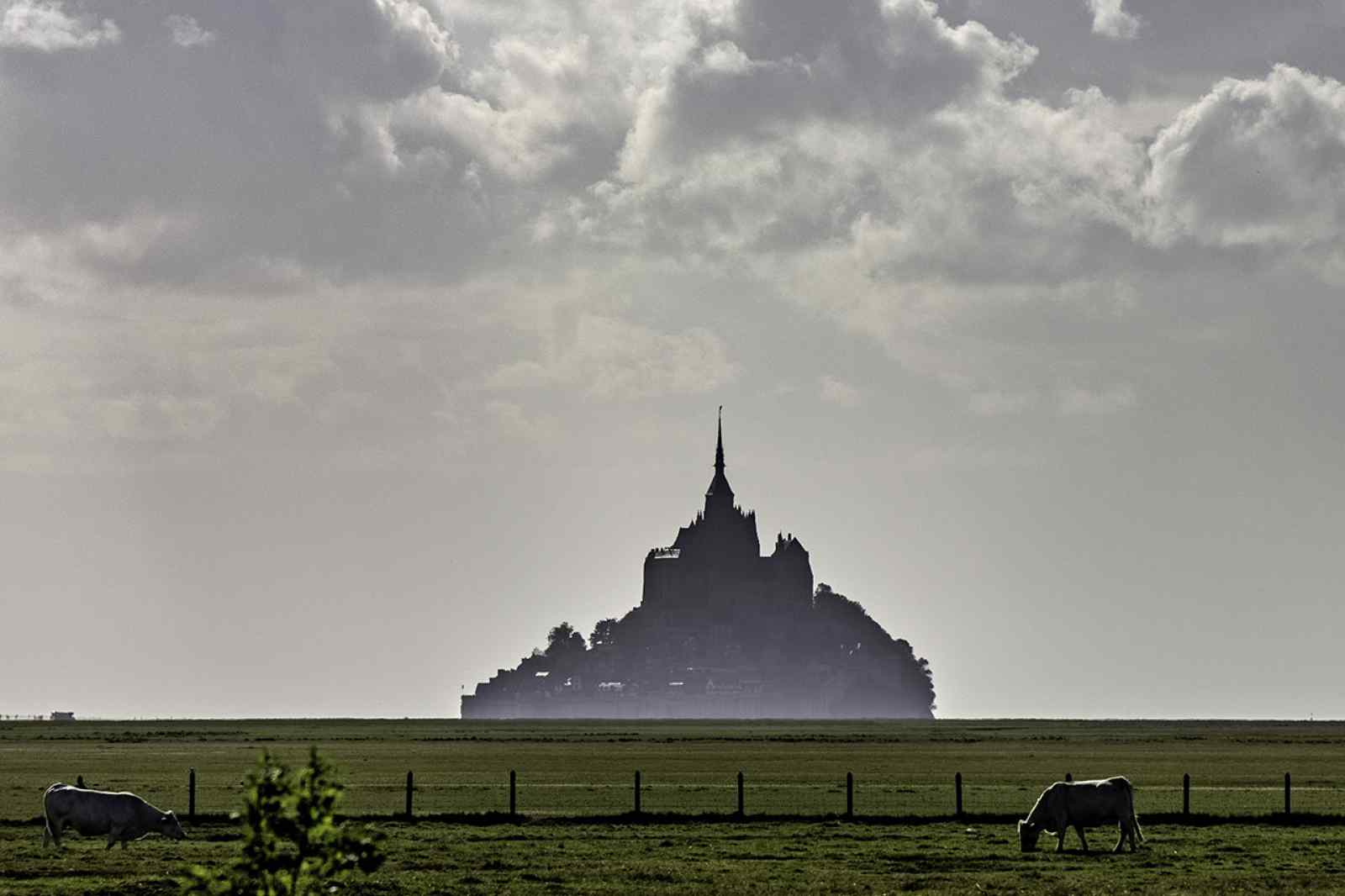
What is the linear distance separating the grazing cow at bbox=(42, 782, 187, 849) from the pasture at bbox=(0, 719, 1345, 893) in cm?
51

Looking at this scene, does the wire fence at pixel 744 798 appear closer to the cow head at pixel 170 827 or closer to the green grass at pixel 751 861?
the green grass at pixel 751 861

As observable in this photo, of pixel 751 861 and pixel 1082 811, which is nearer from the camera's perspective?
pixel 751 861

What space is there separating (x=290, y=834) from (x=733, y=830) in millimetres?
30949

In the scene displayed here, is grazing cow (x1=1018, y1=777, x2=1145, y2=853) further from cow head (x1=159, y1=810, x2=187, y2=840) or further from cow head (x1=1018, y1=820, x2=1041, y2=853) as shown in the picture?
cow head (x1=159, y1=810, x2=187, y2=840)

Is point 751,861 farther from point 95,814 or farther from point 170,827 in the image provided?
point 95,814

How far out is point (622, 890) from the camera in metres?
33.8

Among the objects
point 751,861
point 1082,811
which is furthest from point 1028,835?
point 751,861

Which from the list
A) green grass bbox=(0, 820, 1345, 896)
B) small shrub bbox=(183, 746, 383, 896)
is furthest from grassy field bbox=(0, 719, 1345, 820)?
small shrub bbox=(183, 746, 383, 896)

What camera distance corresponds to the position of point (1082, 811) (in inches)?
1635

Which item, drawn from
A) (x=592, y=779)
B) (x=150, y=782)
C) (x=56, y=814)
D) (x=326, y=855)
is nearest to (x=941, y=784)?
(x=592, y=779)

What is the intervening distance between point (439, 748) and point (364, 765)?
1554 inches

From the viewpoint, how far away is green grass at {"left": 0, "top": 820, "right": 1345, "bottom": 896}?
34.3 metres

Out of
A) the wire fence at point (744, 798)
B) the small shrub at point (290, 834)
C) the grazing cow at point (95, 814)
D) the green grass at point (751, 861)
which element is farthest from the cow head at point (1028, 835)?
the small shrub at point (290, 834)

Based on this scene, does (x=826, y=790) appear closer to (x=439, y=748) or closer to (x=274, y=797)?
(x=274, y=797)
